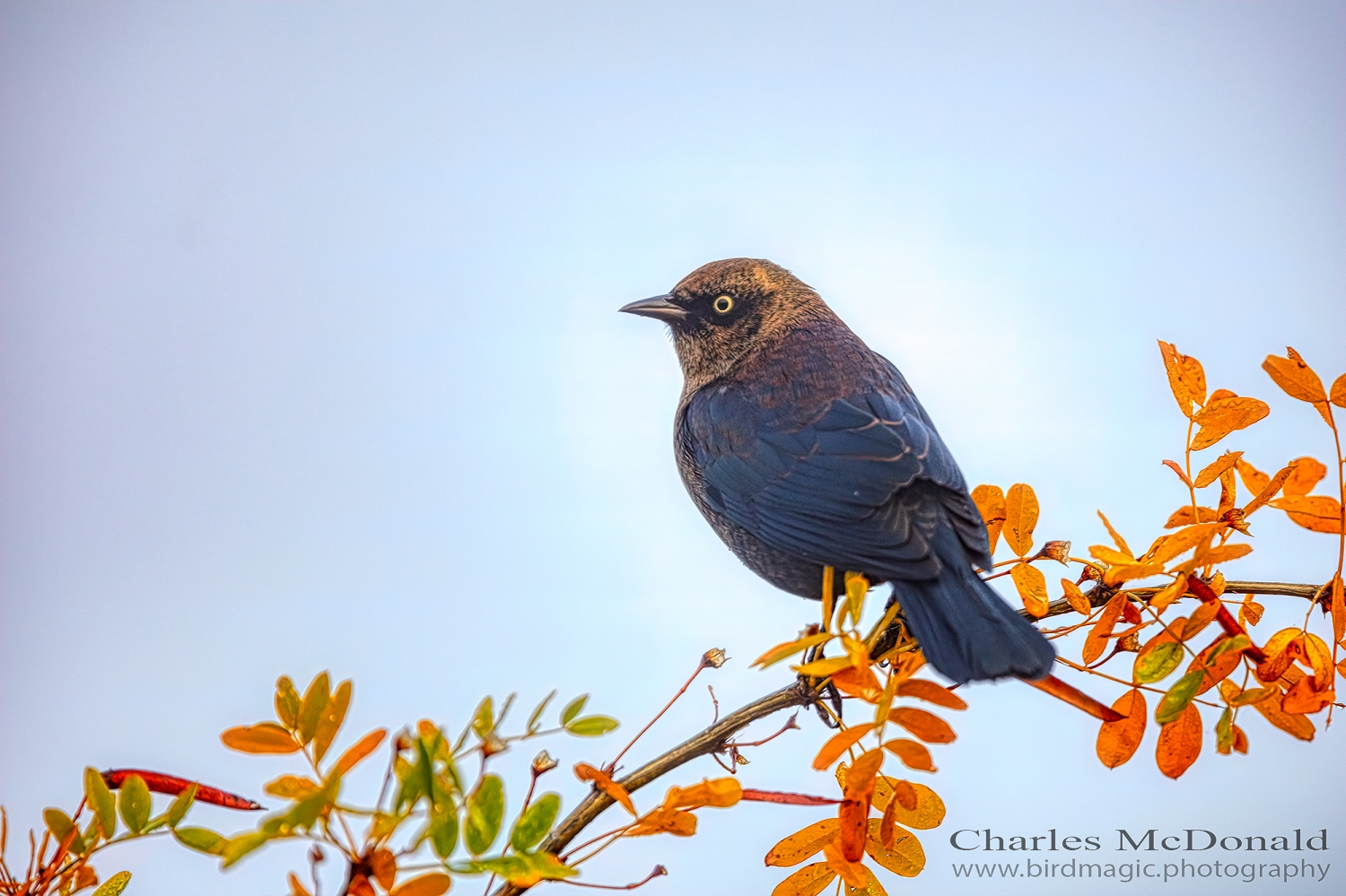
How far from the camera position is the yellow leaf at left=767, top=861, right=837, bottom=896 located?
3.05 feet

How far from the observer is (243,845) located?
55 cm

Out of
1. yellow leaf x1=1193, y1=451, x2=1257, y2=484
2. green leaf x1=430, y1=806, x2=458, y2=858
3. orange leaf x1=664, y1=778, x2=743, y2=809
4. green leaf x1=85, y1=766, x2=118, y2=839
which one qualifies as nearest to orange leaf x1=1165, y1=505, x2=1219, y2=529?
yellow leaf x1=1193, y1=451, x2=1257, y2=484

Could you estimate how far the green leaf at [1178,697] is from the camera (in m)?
0.79

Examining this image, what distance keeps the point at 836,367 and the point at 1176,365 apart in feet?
2.13

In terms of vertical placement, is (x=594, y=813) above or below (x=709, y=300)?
below

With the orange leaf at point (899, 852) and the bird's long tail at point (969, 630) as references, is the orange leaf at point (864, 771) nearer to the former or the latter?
the orange leaf at point (899, 852)

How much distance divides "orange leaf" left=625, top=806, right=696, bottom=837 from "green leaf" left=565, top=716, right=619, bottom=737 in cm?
7

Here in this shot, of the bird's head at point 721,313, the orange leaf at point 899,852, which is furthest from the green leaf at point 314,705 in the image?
the bird's head at point 721,313

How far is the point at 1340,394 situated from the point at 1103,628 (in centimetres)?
28

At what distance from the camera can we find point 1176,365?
1.02 m

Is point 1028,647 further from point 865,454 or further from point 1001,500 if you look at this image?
point 865,454

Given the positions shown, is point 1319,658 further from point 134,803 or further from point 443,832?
point 134,803

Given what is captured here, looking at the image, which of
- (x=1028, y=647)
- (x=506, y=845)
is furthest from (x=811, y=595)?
(x=506, y=845)

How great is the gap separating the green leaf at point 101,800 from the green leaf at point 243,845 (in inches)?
8.3
